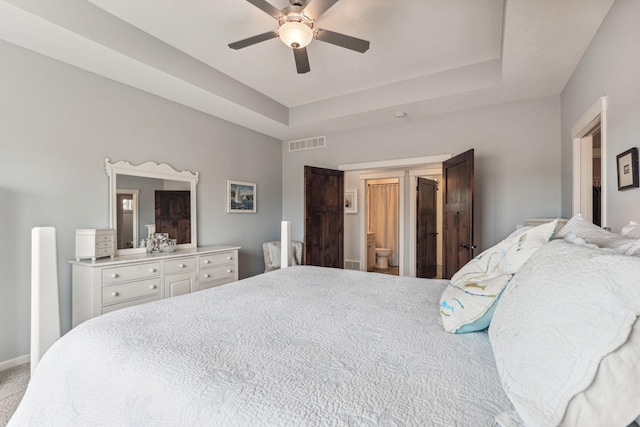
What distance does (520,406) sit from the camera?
60 cm

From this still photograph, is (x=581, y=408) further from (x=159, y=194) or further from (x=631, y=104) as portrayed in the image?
(x=159, y=194)

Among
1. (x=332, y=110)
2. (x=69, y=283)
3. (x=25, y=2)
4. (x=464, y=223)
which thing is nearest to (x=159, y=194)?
(x=69, y=283)

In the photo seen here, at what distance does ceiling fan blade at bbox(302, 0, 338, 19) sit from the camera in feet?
6.36

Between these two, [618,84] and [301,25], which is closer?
[618,84]

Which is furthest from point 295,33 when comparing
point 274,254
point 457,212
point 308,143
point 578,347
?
point 274,254

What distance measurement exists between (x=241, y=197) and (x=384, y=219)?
3852 millimetres

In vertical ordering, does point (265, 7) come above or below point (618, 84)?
above

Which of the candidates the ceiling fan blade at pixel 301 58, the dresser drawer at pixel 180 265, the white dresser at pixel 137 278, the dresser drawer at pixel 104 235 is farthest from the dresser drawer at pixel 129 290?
the ceiling fan blade at pixel 301 58

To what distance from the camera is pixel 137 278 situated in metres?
2.77

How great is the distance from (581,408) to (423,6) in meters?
2.63

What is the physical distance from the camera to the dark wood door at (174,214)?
3.45 meters

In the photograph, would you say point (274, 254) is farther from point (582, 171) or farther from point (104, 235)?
point (582, 171)

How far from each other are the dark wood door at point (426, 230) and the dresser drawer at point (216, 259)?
3126 mm

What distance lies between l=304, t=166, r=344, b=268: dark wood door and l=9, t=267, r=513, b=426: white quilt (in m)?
2.90
